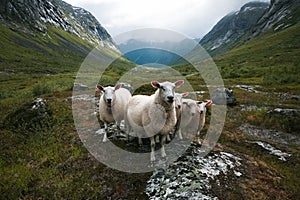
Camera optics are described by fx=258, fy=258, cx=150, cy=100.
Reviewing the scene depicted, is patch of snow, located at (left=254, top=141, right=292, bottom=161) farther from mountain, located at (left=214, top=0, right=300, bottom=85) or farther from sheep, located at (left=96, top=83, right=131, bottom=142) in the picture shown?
mountain, located at (left=214, top=0, right=300, bottom=85)

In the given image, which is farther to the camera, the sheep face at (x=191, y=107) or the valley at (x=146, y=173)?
the sheep face at (x=191, y=107)

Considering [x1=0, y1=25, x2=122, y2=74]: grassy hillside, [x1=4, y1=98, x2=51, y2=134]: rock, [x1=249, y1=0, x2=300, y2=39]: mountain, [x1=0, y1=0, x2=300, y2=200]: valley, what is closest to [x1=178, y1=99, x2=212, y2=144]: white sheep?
[x1=0, y1=0, x2=300, y2=200]: valley

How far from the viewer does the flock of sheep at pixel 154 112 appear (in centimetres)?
980

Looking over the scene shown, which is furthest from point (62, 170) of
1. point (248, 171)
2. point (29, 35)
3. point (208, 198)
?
point (29, 35)

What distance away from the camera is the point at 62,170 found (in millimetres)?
10359

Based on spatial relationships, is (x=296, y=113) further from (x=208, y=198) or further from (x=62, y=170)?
(x=62, y=170)

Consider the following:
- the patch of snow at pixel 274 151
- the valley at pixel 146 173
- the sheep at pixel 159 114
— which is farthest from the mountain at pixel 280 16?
the sheep at pixel 159 114

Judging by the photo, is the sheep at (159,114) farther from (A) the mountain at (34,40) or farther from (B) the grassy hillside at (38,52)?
(A) the mountain at (34,40)

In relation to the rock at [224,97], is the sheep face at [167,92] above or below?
above

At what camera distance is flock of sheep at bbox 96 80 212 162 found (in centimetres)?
980

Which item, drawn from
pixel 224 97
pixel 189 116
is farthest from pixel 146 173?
pixel 224 97

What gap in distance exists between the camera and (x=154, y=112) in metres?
9.95

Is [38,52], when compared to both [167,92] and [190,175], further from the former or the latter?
[190,175]

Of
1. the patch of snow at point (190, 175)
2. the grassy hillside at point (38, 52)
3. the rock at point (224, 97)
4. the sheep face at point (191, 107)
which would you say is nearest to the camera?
the patch of snow at point (190, 175)
